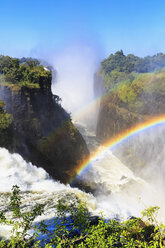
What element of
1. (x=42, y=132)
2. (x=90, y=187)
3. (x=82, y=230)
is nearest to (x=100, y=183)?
(x=90, y=187)

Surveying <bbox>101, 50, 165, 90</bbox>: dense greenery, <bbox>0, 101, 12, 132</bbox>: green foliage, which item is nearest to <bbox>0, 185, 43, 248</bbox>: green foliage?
<bbox>0, 101, 12, 132</bbox>: green foliage

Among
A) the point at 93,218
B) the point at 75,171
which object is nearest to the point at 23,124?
the point at 75,171

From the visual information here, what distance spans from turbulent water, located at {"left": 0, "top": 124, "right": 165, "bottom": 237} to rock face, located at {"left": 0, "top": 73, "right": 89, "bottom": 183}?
7.85 ft

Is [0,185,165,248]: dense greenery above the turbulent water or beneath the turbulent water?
above

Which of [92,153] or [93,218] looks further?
[92,153]

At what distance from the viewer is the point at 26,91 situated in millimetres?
25141

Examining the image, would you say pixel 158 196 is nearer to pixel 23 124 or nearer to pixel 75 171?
pixel 75 171

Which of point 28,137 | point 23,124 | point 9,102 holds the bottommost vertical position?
point 28,137

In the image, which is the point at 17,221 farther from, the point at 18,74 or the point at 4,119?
the point at 18,74

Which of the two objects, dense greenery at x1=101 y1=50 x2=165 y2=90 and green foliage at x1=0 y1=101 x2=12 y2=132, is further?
dense greenery at x1=101 y1=50 x2=165 y2=90

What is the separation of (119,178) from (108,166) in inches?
180

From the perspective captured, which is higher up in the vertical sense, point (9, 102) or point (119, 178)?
point (9, 102)

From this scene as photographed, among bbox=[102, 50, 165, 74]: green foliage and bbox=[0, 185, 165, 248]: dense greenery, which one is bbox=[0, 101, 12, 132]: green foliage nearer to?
bbox=[0, 185, 165, 248]: dense greenery

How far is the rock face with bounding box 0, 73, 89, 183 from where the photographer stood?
23.1 meters
